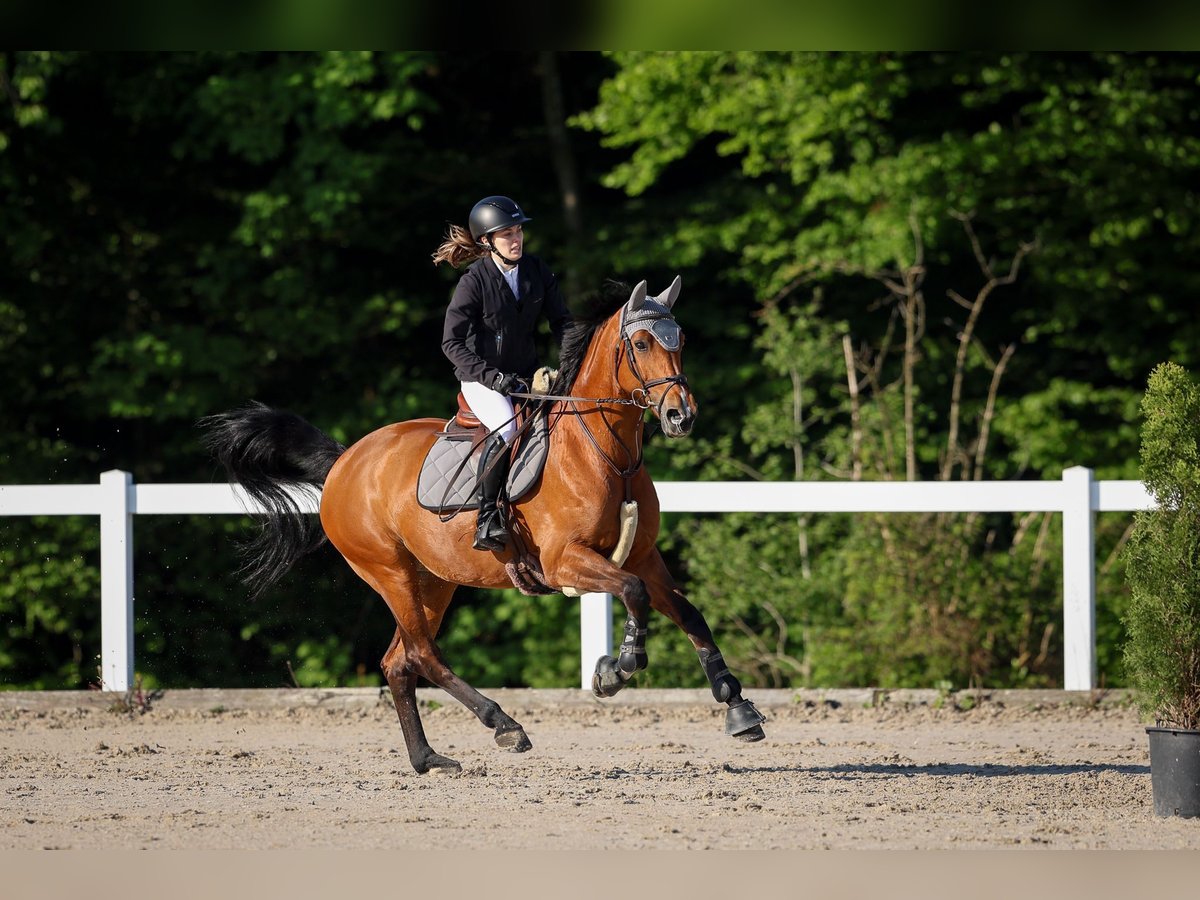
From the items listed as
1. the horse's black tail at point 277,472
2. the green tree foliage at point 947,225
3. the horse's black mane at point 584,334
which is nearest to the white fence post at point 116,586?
the horse's black tail at point 277,472

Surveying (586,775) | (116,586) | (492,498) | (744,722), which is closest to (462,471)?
(492,498)

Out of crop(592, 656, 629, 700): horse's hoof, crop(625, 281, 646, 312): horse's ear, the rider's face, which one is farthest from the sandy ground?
the rider's face

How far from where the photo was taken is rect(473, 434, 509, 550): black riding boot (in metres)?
7.16

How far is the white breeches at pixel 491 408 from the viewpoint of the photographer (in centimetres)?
735

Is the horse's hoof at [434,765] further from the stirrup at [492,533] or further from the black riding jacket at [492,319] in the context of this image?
the black riding jacket at [492,319]

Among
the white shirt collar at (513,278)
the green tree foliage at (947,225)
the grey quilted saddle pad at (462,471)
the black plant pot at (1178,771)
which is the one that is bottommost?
the black plant pot at (1178,771)

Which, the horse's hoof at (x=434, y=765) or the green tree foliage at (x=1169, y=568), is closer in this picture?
the green tree foliage at (x=1169, y=568)

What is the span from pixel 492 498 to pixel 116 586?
4.03 m

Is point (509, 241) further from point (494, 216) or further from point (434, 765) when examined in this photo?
point (434, 765)

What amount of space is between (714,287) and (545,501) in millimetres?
10427

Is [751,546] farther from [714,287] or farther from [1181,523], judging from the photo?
[1181,523]

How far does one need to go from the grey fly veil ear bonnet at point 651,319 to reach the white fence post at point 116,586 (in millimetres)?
4662

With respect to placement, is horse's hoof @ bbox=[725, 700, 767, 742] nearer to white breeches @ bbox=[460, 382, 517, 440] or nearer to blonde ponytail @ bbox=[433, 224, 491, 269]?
white breeches @ bbox=[460, 382, 517, 440]

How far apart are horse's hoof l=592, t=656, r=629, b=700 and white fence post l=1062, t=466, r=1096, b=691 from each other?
4.06 m
